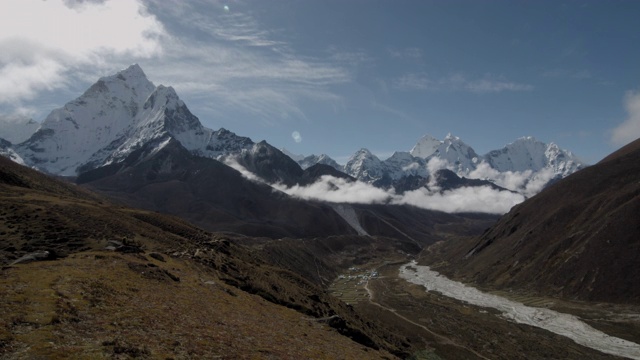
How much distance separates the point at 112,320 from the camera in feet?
97.4

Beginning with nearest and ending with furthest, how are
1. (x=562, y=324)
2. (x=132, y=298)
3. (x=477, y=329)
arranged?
1. (x=132, y=298)
2. (x=477, y=329)
3. (x=562, y=324)

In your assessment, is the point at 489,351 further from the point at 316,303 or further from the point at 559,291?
the point at 559,291

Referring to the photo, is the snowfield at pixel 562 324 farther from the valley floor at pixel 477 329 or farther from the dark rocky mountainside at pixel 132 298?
the dark rocky mountainside at pixel 132 298

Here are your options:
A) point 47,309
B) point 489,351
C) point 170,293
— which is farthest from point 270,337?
point 489,351

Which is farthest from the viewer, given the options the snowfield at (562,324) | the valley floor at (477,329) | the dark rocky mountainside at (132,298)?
the snowfield at (562,324)

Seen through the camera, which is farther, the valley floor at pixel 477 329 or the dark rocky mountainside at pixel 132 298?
the valley floor at pixel 477 329

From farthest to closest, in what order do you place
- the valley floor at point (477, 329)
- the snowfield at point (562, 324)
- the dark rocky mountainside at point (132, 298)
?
the snowfield at point (562, 324)
the valley floor at point (477, 329)
the dark rocky mountainside at point (132, 298)

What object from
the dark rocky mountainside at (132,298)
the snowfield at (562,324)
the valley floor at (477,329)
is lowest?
the valley floor at (477,329)

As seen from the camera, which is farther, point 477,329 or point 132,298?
point 477,329

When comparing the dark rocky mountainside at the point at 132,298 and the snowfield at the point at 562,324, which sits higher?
the dark rocky mountainside at the point at 132,298

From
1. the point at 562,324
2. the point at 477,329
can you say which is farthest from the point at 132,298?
the point at 562,324

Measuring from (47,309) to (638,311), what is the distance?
588ft

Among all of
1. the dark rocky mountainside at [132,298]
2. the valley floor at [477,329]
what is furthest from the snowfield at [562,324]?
the dark rocky mountainside at [132,298]

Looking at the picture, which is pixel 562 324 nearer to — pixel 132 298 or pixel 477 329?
pixel 477 329
